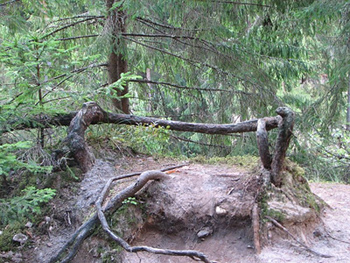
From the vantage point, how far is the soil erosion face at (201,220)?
13.2 feet

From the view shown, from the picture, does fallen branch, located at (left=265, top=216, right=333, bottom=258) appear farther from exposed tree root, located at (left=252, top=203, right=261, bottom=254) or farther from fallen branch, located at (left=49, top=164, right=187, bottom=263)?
fallen branch, located at (left=49, top=164, right=187, bottom=263)

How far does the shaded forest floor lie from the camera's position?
3754mm

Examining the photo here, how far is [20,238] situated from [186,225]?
205cm

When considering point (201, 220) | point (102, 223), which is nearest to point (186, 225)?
point (201, 220)

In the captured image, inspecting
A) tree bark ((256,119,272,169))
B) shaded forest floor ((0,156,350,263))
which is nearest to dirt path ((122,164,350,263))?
shaded forest floor ((0,156,350,263))

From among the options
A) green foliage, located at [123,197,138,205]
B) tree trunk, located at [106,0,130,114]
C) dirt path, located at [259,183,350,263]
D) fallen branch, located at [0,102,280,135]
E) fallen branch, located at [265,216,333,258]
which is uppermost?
tree trunk, located at [106,0,130,114]

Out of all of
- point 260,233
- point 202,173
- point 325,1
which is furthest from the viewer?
point 325,1

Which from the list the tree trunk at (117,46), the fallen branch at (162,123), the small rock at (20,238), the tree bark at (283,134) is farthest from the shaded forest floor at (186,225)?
the tree trunk at (117,46)

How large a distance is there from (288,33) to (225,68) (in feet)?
5.31

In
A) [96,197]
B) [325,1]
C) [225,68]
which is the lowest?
[96,197]

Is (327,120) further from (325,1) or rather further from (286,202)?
(286,202)

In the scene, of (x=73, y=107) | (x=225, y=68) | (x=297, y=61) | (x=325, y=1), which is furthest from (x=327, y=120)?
(x=73, y=107)

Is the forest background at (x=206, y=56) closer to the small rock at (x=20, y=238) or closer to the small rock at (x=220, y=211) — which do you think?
the small rock at (x=20, y=238)

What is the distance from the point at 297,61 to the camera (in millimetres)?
8281
